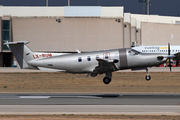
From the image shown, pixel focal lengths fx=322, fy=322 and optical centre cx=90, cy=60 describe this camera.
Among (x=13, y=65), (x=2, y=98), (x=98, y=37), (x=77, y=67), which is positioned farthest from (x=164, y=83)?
(x=13, y=65)

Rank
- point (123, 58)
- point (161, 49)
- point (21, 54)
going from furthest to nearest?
point (161, 49), point (21, 54), point (123, 58)

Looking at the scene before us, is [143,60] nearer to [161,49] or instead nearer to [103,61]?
[103,61]

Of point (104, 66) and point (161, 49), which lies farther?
point (161, 49)

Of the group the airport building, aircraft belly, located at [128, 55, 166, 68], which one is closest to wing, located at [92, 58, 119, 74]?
aircraft belly, located at [128, 55, 166, 68]

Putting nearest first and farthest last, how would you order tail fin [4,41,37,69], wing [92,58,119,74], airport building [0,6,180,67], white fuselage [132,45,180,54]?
wing [92,58,119,74] → tail fin [4,41,37,69] → white fuselage [132,45,180,54] → airport building [0,6,180,67]

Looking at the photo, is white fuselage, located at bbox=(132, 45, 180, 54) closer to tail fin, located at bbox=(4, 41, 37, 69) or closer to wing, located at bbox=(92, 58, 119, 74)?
wing, located at bbox=(92, 58, 119, 74)

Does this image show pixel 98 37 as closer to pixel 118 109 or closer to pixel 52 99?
pixel 52 99

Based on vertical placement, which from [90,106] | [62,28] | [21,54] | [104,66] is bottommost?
[90,106]

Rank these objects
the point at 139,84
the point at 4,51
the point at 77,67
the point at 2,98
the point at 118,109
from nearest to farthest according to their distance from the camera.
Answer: the point at 118,109
the point at 77,67
the point at 2,98
the point at 139,84
the point at 4,51

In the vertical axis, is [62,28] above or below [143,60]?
above

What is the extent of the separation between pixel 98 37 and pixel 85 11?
10.0 m

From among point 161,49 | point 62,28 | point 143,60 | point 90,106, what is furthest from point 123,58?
point 62,28

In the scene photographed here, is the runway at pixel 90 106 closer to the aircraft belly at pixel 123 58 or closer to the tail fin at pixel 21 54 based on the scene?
the aircraft belly at pixel 123 58

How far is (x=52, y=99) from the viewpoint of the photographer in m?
42.2
